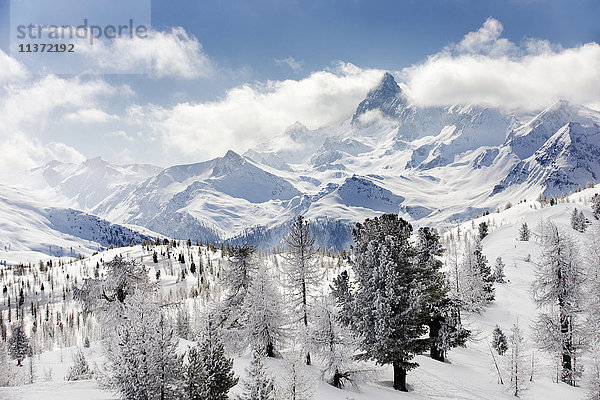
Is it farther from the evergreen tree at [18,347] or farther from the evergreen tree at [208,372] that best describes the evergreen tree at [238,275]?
the evergreen tree at [18,347]

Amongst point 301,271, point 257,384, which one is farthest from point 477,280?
point 257,384

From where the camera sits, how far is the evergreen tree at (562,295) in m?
36.7

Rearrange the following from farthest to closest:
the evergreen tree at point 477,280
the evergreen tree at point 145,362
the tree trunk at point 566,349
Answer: the evergreen tree at point 477,280 → the tree trunk at point 566,349 → the evergreen tree at point 145,362

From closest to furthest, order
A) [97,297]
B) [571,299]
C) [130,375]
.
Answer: [130,375]
[571,299]
[97,297]

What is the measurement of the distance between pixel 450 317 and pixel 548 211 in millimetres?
157038

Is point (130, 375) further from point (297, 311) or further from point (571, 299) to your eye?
point (571, 299)

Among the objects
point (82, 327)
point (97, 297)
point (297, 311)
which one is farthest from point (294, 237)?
point (82, 327)

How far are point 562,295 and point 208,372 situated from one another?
3301cm

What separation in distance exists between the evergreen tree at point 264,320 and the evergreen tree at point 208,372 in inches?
481

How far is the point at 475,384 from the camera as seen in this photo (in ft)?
113

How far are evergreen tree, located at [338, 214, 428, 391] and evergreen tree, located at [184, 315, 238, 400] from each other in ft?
42.8

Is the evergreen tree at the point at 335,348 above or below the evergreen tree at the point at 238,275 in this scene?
below

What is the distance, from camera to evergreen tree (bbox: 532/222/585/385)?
36.7 meters

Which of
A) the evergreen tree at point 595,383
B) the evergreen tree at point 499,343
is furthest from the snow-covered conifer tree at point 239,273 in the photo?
the evergreen tree at point 499,343
